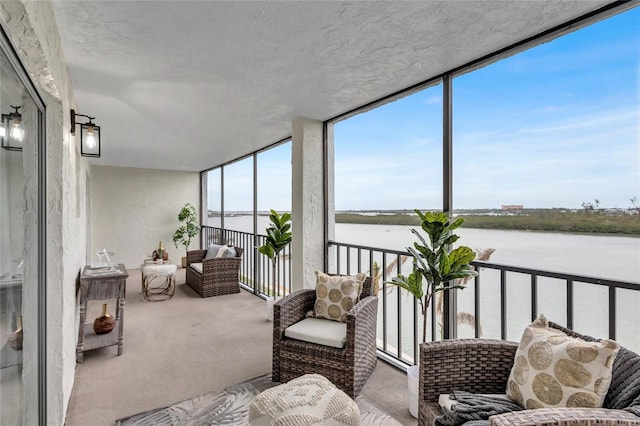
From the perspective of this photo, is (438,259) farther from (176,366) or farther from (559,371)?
(176,366)

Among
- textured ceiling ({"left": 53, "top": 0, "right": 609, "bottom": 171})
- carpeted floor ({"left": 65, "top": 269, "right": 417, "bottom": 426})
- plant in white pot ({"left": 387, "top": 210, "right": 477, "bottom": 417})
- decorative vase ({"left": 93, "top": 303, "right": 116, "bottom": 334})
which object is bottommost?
carpeted floor ({"left": 65, "top": 269, "right": 417, "bottom": 426})

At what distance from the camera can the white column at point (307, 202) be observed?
12.1ft

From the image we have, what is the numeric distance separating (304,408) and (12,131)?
1.80 meters

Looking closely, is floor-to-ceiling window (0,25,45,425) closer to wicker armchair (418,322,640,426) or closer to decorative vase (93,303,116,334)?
decorative vase (93,303,116,334)

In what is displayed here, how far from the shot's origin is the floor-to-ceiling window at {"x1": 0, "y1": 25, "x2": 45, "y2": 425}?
129 cm

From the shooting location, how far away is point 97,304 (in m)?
4.64

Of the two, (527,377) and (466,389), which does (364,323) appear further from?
(527,377)

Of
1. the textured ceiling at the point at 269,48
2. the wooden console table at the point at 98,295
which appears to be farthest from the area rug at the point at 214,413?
the textured ceiling at the point at 269,48

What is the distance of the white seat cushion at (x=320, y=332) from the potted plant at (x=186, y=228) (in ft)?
20.5

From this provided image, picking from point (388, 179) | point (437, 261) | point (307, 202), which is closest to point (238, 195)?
point (307, 202)

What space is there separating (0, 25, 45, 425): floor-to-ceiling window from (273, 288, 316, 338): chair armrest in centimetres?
144

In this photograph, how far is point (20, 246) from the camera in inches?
59.8

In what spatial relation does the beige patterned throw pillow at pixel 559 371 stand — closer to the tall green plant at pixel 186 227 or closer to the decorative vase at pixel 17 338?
the decorative vase at pixel 17 338

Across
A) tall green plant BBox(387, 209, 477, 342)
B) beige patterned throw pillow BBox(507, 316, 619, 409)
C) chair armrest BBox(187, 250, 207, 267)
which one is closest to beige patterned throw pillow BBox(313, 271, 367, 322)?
tall green plant BBox(387, 209, 477, 342)
